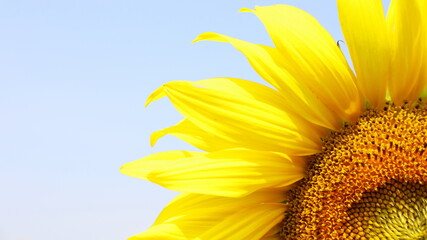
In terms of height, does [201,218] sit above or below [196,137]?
below

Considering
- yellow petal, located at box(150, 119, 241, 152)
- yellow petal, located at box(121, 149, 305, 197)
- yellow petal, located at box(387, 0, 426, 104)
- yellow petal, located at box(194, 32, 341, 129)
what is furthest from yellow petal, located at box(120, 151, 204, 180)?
yellow petal, located at box(387, 0, 426, 104)

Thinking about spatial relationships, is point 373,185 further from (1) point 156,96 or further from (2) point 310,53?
(1) point 156,96

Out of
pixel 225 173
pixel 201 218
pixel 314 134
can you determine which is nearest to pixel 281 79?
pixel 314 134

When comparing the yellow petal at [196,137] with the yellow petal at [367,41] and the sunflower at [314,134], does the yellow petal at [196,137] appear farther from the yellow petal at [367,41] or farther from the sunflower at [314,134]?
the yellow petal at [367,41]

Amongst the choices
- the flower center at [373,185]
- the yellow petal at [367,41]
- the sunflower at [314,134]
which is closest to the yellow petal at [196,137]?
the sunflower at [314,134]

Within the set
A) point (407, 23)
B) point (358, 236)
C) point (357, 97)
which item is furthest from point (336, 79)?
point (358, 236)

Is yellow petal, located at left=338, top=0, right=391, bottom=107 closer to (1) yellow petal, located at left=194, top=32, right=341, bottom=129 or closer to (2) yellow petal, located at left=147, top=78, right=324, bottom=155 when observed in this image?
(1) yellow petal, located at left=194, top=32, right=341, bottom=129
